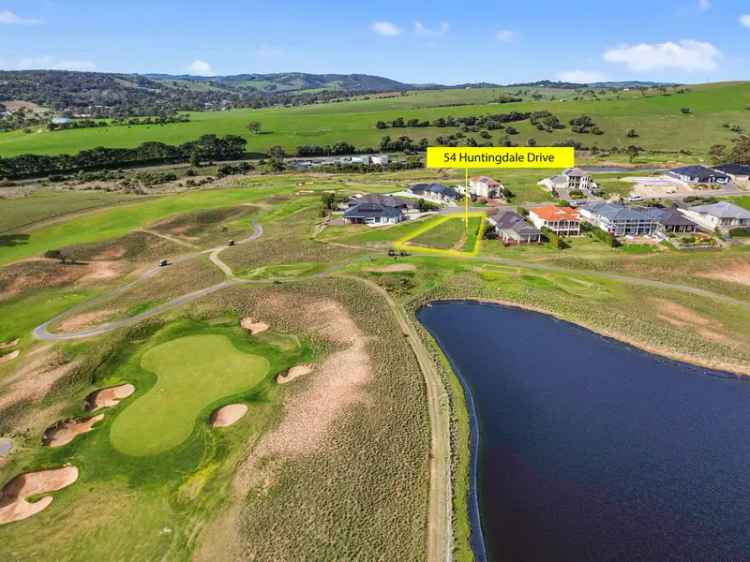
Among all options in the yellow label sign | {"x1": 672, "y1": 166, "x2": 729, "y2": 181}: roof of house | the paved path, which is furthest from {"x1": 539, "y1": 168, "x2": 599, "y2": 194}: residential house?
the paved path

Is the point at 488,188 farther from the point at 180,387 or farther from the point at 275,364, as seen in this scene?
the point at 180,387

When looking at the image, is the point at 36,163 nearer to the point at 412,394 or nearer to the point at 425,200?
the point at 425,200

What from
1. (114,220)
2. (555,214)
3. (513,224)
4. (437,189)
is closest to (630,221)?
(555,214)

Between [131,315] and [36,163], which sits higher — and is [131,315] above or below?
below

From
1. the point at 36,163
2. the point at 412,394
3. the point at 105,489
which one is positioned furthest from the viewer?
the point at 36,163

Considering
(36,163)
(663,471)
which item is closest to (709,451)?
(663,471)

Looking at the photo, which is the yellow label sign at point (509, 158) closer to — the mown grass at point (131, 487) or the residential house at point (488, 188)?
the residential house at point (488, 188)

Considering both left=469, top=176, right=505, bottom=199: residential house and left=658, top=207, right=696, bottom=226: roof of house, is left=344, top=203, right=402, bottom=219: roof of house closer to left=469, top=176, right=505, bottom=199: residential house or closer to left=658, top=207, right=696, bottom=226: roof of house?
left=469, top=176, right=505, bottom=199: residential house
